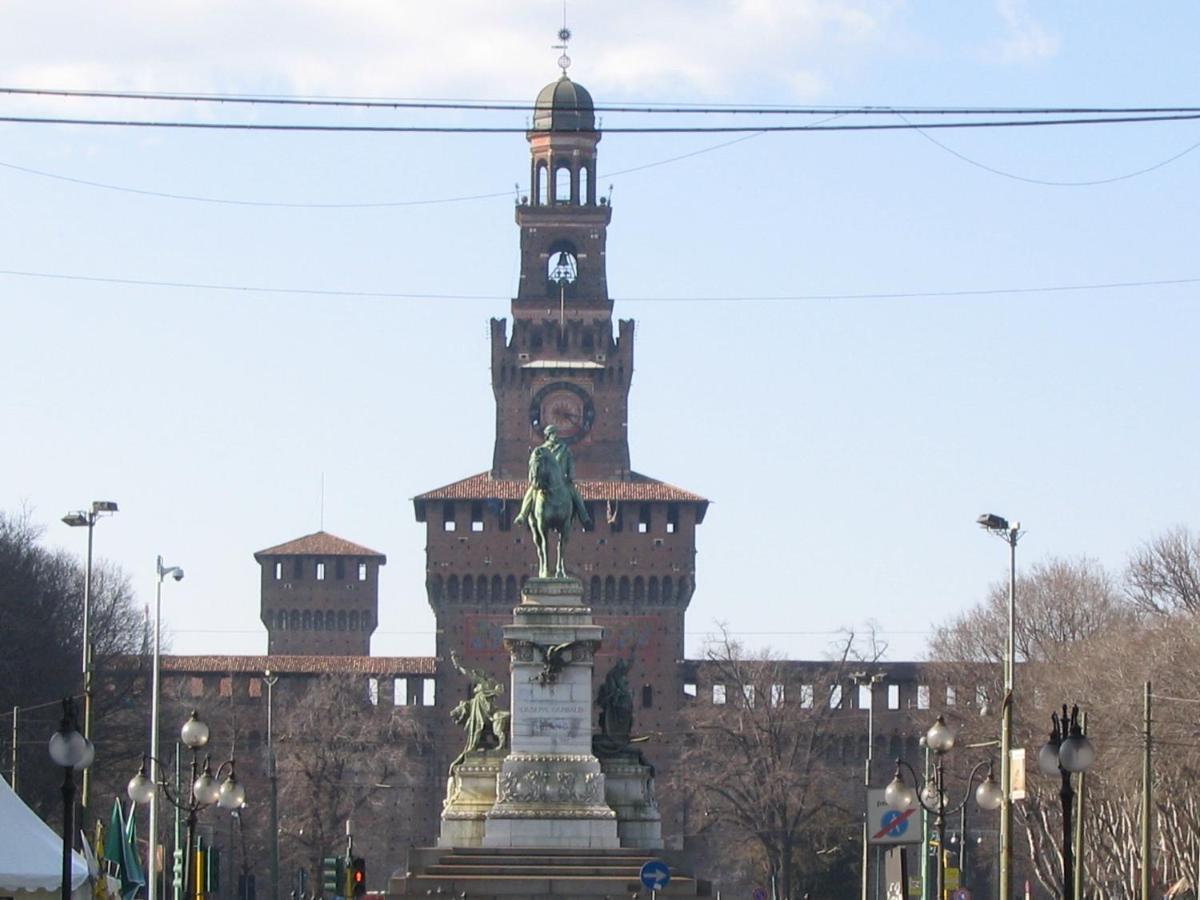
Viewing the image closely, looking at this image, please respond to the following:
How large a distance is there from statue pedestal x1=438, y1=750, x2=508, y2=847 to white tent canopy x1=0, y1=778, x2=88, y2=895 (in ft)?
108

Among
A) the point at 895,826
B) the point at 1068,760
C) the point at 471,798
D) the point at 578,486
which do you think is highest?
the point at 578,486

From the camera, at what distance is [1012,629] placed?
5878 centimetres

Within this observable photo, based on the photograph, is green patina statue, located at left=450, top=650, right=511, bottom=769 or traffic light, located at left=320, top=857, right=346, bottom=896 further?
green patina statue, located at left=450, top=650, right=511, bottom=769

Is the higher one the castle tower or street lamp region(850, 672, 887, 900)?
the castle tower

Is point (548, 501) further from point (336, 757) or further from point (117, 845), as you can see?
point (336, 757)

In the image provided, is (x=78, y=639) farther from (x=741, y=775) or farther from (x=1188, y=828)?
(x=741, y=775)

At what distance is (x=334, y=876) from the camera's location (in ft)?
202

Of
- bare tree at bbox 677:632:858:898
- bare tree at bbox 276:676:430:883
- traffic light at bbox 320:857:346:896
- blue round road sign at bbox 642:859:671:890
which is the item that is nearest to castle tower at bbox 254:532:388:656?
bare tree at bbox 276:676:430:883

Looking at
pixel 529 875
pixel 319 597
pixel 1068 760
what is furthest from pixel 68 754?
pixel 319 597

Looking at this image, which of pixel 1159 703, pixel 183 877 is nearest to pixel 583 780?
pixel 183 877

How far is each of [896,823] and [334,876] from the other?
65.8 ft

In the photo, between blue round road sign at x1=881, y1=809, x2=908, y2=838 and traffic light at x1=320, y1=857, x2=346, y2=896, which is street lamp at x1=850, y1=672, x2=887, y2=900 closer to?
blue round road sign at x1=881, y1=809, x2=908, y2=838

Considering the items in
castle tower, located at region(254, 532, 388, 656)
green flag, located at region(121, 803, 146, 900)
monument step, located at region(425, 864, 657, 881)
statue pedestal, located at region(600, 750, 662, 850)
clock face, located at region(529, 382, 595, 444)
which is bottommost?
green flag, located at region(121, 803, 146, 900)

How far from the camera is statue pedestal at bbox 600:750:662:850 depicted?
2940 inches
